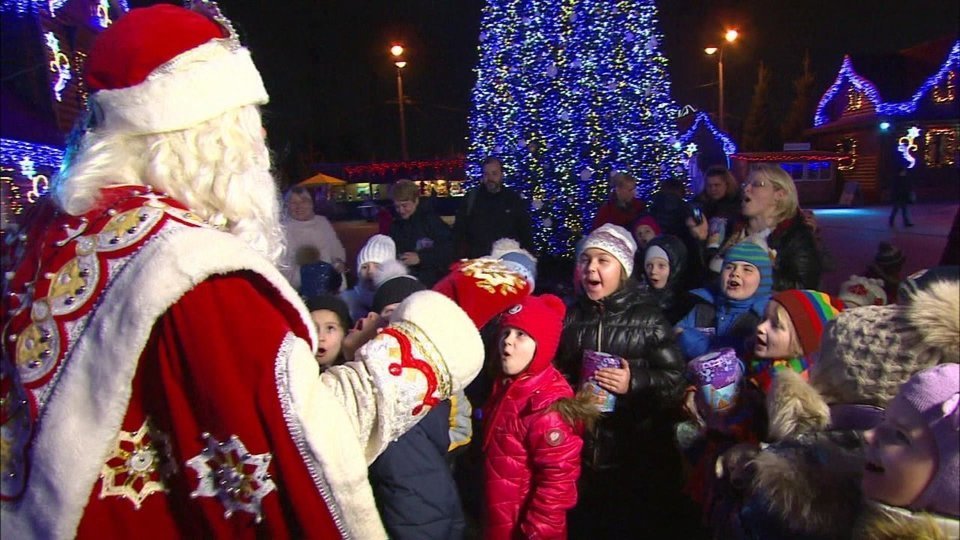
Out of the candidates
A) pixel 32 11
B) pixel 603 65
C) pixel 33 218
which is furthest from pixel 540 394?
pixel 603 65

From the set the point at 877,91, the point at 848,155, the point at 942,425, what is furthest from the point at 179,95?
the point at 848,155

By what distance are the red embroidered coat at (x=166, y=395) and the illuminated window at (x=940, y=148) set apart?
787 inches

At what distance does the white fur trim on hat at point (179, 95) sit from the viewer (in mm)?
1242

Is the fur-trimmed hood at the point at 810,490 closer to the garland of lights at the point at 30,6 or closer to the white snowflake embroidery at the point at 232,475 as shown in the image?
the white snowflake embroidery at the point at 232,475

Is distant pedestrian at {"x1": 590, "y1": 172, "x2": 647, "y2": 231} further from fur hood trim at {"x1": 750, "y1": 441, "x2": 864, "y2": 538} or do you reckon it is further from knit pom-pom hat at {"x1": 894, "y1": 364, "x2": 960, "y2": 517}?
knit pom-pom hat at {"x1": 894, "y1": 364, "x2": 960, "y2": 517}

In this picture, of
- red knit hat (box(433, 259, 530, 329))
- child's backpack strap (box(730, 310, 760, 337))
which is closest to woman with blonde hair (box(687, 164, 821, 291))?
child's backpack strap (box(730, 310, 760, 337))

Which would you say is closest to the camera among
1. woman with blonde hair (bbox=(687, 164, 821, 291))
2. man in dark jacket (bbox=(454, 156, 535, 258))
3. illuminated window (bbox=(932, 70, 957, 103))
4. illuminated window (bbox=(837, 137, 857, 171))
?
woman with blonde hair (bbox=(687, 164, 821, 291))

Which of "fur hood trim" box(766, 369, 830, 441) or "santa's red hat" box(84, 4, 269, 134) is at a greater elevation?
"santa's red hat" box(84, 4, 269, 134)

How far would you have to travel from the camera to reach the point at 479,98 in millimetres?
10578

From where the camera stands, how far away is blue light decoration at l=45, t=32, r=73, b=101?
4148 mm

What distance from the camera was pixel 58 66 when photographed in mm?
4254

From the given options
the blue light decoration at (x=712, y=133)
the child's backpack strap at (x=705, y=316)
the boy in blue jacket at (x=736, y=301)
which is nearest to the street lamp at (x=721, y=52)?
the blue light decoration at (x=712, y=133)

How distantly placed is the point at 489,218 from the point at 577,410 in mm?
4376

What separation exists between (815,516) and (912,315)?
58 centimetres
